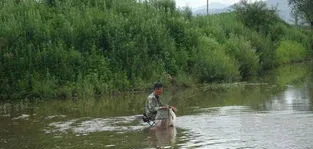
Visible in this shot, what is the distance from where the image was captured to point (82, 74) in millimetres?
30953

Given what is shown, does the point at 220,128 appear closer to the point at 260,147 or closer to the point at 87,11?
the point at 260,147

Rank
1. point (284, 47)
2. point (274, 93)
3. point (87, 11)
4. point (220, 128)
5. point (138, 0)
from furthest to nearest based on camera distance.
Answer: point (284, 47) < point (138, 0) < point (87, 11) < point (274, 93) < point (220, 128)

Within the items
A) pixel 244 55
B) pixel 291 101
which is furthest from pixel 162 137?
pixel 244 55

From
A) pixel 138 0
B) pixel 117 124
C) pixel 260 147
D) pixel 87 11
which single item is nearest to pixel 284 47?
pixel 138 0

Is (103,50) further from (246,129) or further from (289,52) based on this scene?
(289,52)

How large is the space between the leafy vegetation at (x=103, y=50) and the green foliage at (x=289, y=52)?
1341 centimetres

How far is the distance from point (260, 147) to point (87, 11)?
22.3 meters

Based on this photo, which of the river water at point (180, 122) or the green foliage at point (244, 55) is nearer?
the river water at point (180, 122)

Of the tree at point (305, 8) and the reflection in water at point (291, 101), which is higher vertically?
the tree at point (305, 8)

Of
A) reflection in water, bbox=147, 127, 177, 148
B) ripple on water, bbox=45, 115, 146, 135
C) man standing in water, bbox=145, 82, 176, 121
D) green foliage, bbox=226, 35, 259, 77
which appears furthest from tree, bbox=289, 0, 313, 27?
reflection in water, bbox=147, 127, 177, 148

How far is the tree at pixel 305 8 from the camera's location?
66375mm

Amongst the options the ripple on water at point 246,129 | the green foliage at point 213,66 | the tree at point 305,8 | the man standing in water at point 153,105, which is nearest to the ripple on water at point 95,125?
the man standing in water at point 153,105

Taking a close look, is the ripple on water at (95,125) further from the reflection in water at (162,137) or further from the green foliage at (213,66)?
the green foliage at (213,66)

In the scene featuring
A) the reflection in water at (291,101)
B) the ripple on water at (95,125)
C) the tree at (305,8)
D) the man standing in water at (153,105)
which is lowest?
the ripple on water at (95,125)
